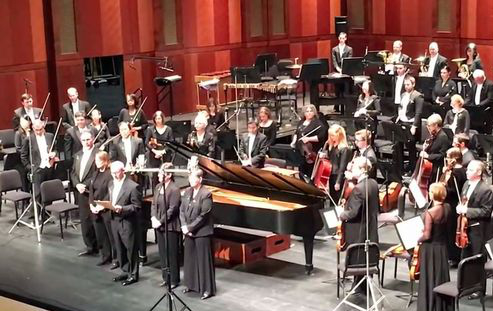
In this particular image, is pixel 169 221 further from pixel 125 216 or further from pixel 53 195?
pixel 53 195

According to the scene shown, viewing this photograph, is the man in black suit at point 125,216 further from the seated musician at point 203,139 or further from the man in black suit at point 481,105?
the man in black suit at point 481,105

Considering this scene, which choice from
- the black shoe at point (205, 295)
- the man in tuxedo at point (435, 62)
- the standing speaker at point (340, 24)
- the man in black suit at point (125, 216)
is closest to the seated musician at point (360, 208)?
the black shoe at point (205, 295)

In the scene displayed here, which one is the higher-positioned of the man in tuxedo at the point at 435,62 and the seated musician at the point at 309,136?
the man in tuxedo at the point at 435,62

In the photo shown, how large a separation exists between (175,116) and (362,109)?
584 centimetres

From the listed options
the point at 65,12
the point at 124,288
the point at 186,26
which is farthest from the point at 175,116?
the point at 124,288

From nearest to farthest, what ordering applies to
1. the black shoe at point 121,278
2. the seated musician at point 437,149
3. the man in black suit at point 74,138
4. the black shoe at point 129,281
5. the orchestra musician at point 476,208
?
the orchestra musician at point 476,208
the black shoe at point 129,281
the black shoe at point 121,278
the seated musician at point 437,149
the man in black suit at point 74,138

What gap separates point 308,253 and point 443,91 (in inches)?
212

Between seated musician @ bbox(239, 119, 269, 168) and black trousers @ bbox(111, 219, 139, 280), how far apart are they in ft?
7.69

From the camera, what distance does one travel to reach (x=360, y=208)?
30.6 ft

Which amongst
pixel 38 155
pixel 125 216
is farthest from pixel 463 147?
pixel 38 155

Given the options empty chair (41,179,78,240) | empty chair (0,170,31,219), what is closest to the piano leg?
empty chair (41,179,78,240)

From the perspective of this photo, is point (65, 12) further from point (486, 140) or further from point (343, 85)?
point (486, 140)

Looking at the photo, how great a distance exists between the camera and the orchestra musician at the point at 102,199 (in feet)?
34.8

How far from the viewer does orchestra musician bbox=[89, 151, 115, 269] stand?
10.6 metres
